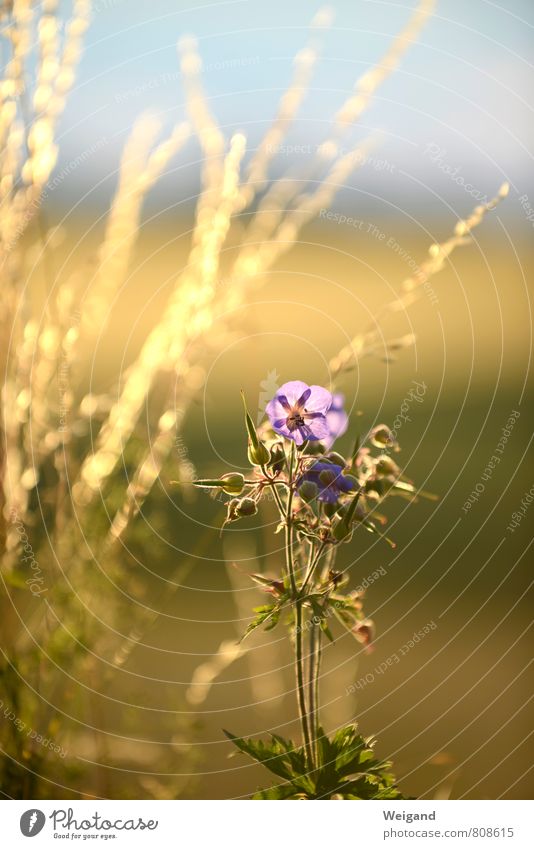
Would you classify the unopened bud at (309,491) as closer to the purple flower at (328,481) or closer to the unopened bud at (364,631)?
the purple flower at (328,481)

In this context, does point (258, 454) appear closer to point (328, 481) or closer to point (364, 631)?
point (328, 481)

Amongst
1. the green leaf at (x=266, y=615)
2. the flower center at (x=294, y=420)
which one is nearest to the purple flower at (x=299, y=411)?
the flower center at (x=294, y=420)

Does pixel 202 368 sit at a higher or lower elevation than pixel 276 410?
higher

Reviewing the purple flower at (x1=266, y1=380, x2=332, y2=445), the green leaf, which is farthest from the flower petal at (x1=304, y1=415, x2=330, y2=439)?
the green leaf

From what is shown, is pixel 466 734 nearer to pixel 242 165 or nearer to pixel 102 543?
pixel 102 543

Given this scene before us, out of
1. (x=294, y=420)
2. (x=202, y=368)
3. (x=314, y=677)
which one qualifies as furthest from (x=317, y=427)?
(x=202, y=368)

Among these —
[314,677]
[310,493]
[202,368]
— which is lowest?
[314,677]

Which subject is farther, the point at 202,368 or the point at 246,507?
the point at 202,368
